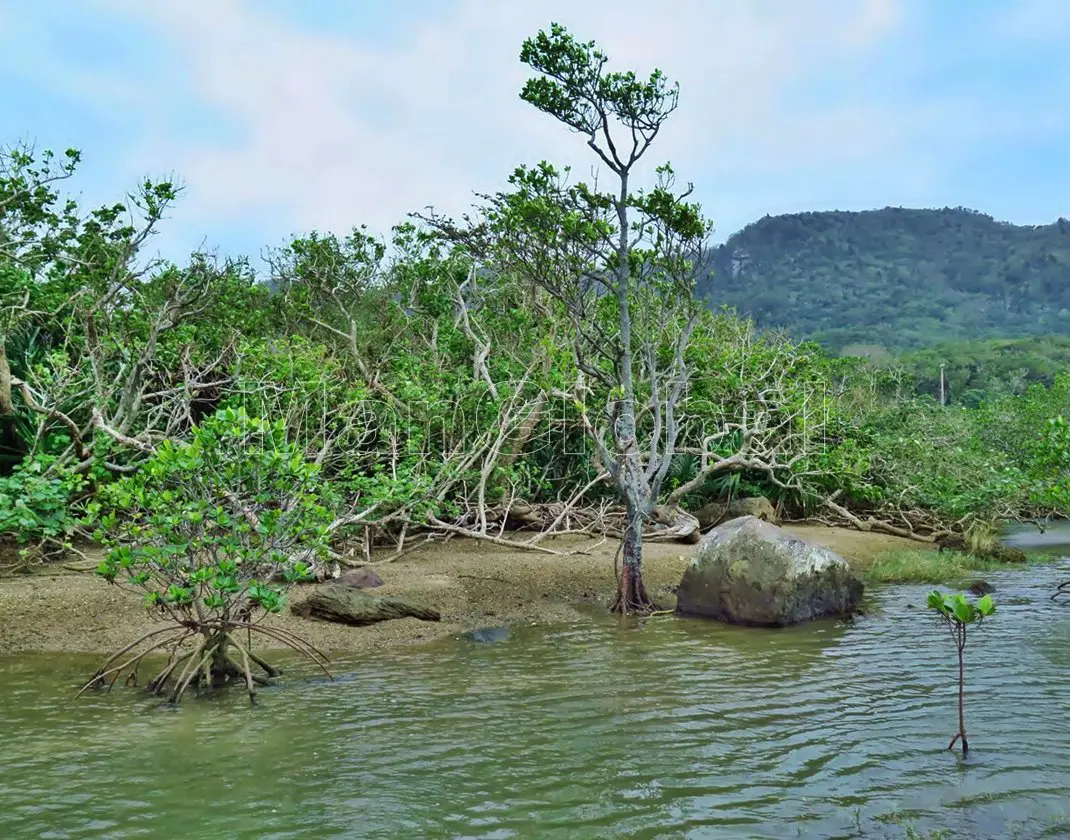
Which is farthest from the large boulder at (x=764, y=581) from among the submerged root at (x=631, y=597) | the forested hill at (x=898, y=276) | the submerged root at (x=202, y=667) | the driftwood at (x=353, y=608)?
the forested hill at (x=898, y=276)

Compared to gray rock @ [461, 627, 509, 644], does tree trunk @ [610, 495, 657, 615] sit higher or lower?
higher

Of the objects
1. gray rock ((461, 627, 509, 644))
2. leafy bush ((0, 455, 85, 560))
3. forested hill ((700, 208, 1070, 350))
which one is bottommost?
gray rock ((461, 627, 509, 644))

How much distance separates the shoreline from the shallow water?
84 centimetres

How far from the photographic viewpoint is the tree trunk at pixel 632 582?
553 inches

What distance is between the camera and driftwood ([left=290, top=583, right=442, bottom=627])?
12.6 metres

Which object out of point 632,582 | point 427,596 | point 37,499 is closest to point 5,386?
point 37,499

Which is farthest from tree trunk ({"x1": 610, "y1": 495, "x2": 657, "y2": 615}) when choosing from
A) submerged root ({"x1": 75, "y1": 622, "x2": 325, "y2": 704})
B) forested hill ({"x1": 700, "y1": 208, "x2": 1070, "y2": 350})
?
forested hill ({"x1": 700, "y1": 208, "x2": 1070, "y2": 350})

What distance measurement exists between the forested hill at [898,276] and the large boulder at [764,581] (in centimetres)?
9344

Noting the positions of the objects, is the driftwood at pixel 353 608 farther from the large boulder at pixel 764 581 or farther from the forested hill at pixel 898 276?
the forested hill at pixel 898 276

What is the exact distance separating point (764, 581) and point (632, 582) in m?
2.01

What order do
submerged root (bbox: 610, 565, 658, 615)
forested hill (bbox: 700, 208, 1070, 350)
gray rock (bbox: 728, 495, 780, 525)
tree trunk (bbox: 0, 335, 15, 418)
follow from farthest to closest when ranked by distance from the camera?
forested hill (bbox: 700, 208, 1070, 350) < gray rock (bbox: 728, 495, 780, 525) < tree trunk (bbox: 0, 335, 15, 418) < submerged root (bbox: 610, 565, 658, 615)

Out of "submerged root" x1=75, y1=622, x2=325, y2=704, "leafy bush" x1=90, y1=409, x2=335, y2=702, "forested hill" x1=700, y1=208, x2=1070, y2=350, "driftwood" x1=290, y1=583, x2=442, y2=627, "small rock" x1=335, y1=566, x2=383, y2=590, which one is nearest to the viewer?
"leafy bush" x1=90, y1=409, x2=335, y2=702

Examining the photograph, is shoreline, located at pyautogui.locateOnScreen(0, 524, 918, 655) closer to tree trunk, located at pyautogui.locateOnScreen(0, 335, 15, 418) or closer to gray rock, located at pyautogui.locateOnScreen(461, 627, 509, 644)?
gray rock, located at pyautogui.locateOnScreen(461, 627, 509, 644)

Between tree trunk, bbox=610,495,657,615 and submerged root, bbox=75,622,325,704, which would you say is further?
tree trunk, bbox=610,495,657,615
